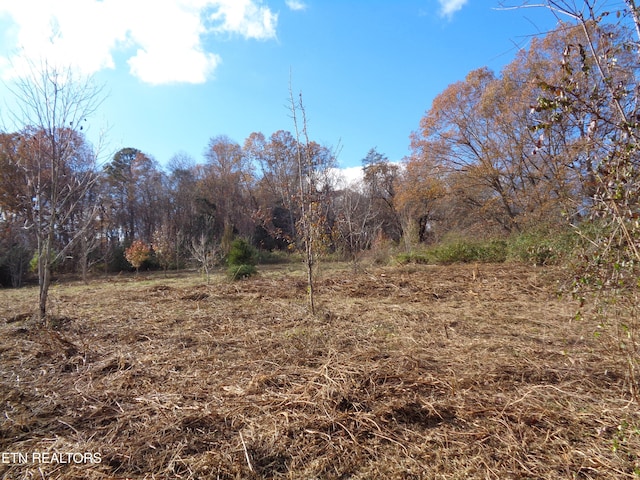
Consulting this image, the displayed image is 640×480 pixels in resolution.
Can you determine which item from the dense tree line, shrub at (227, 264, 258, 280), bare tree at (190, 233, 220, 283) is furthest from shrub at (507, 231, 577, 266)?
bare tree at (190, 233, 220, 283)

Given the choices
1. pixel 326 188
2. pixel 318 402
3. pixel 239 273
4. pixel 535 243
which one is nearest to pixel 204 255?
pixel 239 273

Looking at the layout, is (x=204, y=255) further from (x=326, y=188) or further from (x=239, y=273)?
(x=326, y=188)

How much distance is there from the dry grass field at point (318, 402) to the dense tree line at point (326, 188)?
1.47 metres

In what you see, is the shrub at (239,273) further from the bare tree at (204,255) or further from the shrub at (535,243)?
the shrub at (535,243)


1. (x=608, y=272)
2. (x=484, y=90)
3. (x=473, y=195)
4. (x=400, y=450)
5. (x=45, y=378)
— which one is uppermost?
(x=484, y=90)

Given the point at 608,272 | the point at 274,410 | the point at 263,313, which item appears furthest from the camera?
the point at 263,313

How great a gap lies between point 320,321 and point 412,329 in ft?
4.15

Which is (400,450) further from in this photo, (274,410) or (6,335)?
(6,335)

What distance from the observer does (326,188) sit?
746 cm

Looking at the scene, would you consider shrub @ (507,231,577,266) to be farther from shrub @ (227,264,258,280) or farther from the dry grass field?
shrub @ (227,264,258,280)

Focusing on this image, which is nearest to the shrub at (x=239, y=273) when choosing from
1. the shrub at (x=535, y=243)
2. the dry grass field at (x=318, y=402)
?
the dry grass field at (x=318, y=402)

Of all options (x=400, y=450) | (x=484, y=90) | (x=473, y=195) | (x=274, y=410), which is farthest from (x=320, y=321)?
(x=484, y=90)

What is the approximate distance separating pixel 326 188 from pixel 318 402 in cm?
568

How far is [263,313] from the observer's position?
17.4ft
